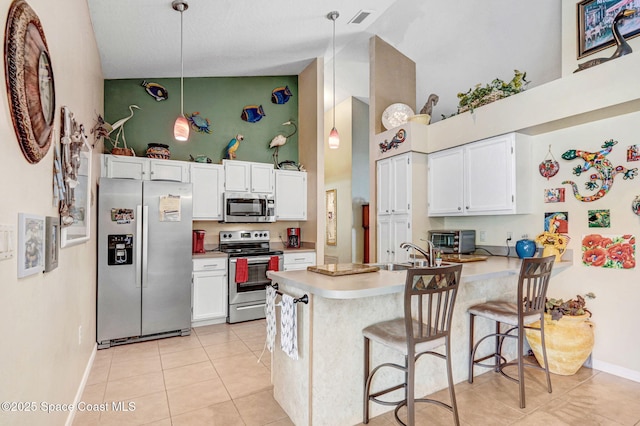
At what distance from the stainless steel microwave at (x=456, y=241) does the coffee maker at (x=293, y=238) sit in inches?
87.8

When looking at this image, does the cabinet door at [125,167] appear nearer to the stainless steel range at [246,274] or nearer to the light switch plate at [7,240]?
the stainless steel range at [246,274]

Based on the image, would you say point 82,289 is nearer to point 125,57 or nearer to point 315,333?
point 315,333

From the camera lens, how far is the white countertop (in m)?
1.81

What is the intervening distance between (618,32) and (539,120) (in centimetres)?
83

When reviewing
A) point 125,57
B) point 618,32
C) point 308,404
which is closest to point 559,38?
point 618,32

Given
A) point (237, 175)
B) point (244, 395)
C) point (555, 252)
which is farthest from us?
point (237, 175)

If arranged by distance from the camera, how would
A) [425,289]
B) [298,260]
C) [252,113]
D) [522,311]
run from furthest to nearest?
[252,113], [298,260], [522,311], [425,289]

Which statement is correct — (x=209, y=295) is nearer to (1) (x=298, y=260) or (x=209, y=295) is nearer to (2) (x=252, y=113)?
(1) (x=298, y=260)

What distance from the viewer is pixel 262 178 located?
198 inches

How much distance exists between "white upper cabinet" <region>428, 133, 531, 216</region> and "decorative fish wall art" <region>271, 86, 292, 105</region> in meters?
2.68

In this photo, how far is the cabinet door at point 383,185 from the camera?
4.54 metres

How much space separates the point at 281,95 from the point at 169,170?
2.26m

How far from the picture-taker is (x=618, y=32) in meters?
2.74

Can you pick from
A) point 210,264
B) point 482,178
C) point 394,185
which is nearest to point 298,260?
point 210,264
